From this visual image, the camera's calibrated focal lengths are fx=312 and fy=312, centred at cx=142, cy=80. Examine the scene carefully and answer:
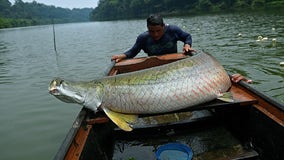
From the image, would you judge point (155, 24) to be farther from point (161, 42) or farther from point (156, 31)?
point (161, 42)

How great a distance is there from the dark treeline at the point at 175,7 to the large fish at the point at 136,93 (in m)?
40.0

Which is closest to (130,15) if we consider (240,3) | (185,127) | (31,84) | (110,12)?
(110,12)

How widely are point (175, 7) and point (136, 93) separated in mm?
72630

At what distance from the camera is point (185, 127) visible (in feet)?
15.3

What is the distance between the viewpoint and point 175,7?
242 feet

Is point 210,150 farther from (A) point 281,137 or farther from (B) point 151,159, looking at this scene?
(A) point 281,137

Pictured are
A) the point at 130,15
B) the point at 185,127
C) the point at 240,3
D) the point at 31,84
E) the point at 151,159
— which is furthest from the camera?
the point at 130,15

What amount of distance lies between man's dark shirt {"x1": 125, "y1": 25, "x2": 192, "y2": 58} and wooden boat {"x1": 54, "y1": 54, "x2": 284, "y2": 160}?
2.20 meters

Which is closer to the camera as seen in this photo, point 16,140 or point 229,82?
point 229,82

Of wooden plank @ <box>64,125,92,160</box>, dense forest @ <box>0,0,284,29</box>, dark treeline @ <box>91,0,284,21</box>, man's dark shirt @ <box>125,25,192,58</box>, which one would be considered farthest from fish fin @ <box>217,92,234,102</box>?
dark treeline @ <box>91,0,284,21</box>

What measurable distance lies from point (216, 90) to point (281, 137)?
0.95m

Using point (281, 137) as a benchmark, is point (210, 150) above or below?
below

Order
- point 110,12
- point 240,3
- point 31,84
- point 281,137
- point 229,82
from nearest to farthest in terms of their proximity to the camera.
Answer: point 281,137
point 229,82
point 31,84
point 240,3
point 110,12

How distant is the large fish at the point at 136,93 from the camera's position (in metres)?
3.58
